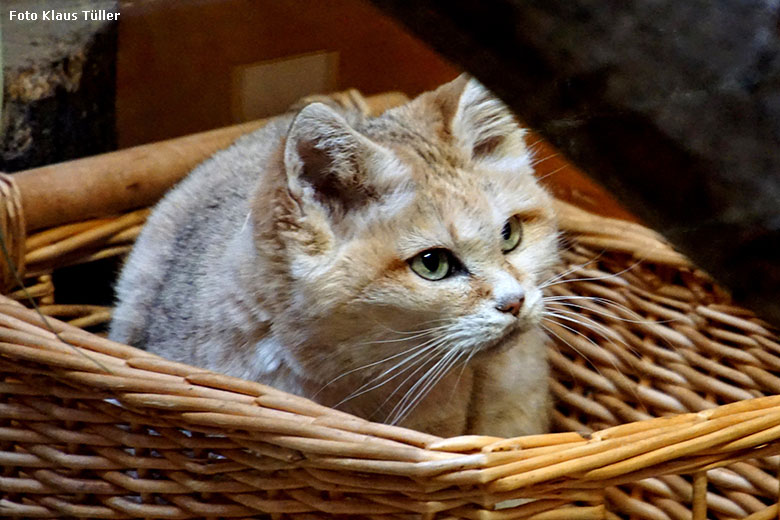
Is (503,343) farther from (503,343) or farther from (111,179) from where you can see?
(111,179)

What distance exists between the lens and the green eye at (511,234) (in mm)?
1145

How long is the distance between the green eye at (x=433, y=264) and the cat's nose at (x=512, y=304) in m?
0.08

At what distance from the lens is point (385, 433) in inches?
35.7

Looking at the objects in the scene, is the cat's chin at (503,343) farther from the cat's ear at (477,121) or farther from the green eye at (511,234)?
the cat's ear at (477,121)

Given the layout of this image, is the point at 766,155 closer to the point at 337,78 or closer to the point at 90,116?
the point at 90,116

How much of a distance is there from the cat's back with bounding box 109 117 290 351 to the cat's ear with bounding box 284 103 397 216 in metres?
0.19

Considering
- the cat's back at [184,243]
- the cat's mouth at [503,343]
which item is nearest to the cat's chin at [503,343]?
the cat's mouth at [503,343]

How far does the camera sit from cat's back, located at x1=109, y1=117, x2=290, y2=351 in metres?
1.31

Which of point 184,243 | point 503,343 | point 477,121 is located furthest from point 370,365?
point 184,243

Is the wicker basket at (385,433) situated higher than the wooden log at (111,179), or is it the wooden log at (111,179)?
the wooden log at (111,179)

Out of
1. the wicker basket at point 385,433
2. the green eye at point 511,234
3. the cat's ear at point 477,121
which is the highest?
the cat's ear at point 477,121

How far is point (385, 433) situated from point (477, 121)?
49cm

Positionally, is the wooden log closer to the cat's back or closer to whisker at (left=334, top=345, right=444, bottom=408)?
the cat's back

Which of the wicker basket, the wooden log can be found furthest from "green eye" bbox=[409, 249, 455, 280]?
the wooden log
